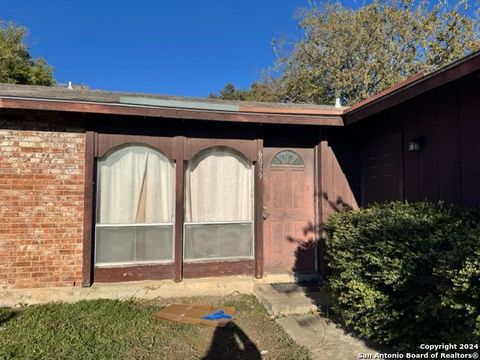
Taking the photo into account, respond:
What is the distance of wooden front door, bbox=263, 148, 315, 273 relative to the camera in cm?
623

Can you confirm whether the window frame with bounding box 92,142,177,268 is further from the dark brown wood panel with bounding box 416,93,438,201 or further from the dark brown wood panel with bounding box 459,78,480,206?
the dark brown wood panel with bounding box 459,78,480,206

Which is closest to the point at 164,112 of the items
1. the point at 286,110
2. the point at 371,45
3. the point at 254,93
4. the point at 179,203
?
the point at 179,203

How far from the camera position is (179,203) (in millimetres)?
5625

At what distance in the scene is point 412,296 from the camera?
3.24 metres

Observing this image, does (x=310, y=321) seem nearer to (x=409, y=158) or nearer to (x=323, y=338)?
(x=323, y=338)

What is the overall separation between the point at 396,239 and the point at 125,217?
12.3ft

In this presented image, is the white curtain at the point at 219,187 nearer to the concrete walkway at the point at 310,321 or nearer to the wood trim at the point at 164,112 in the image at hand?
the wood trim at the point at 164,112

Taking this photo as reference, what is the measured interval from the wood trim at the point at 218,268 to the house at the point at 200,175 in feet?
0.07

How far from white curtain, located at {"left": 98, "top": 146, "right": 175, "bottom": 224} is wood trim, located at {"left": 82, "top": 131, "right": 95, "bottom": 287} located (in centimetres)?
17

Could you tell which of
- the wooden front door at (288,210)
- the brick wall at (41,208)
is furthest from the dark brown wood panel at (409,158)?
the brick wall at (41,208)

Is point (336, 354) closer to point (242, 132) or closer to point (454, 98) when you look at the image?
point (454, 98)

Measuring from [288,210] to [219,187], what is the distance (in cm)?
128

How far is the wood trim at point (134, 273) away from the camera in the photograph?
534cm

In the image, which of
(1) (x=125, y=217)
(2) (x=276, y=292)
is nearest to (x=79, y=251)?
(1) (x=125, y=217)
